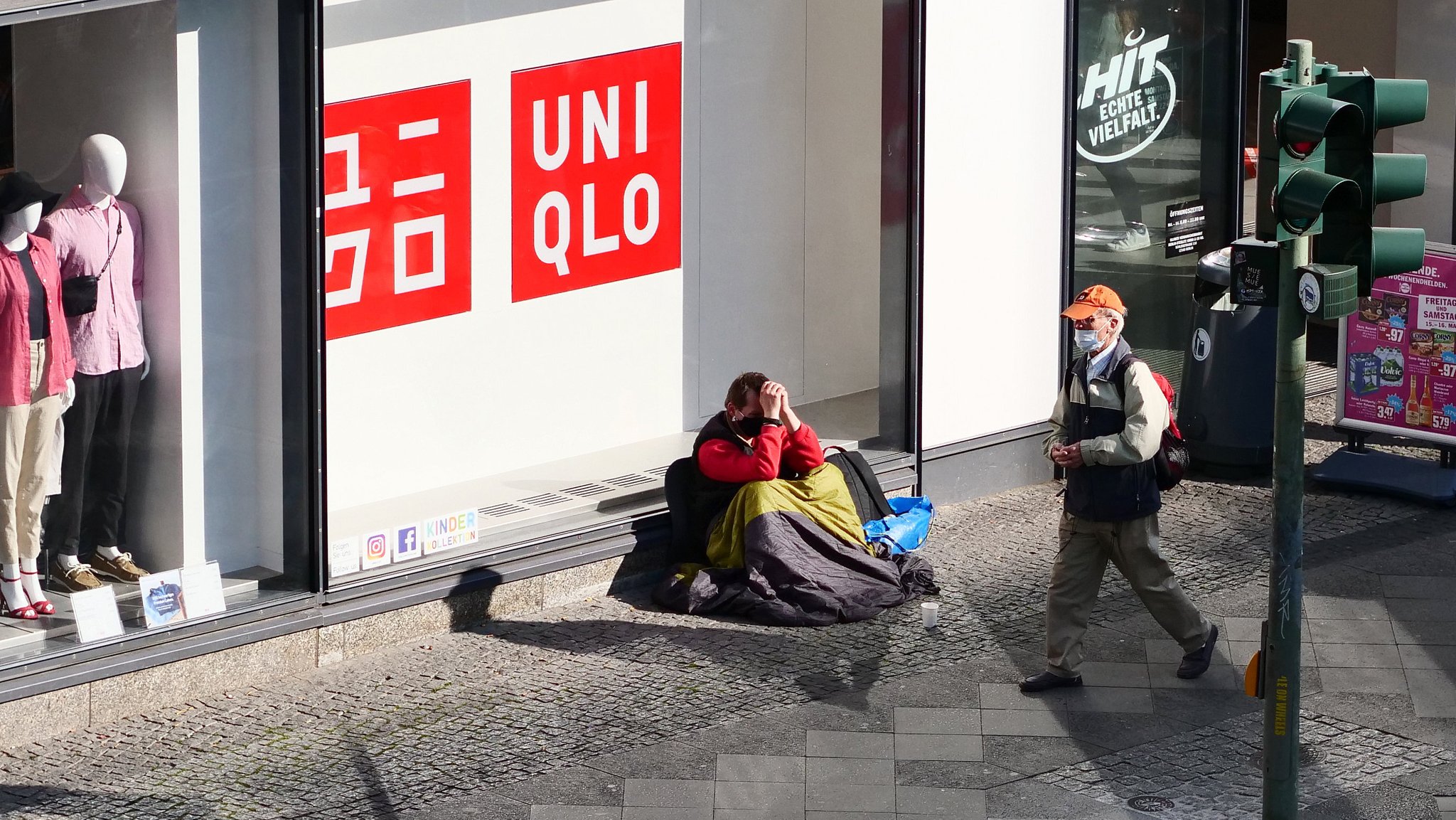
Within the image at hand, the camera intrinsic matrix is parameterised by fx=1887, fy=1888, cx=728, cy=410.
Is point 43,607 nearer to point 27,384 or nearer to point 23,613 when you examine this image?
point 23,613

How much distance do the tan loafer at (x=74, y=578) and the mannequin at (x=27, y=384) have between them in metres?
0.07

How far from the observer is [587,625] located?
336 inches

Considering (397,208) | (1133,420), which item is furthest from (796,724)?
(397,208)

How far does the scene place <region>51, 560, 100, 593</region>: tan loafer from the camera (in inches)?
295

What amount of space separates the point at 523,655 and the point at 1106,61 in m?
5.23

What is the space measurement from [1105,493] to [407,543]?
3046 millimetres

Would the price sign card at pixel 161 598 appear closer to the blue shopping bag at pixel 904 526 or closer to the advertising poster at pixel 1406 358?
the blue shopping bag at pixel 904 526

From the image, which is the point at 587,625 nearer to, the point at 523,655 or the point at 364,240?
the point at 523,655

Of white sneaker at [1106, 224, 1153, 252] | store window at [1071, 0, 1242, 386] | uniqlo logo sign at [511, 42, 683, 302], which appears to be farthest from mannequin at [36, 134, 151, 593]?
white sneaker at [1106, 224, 1153, 252]

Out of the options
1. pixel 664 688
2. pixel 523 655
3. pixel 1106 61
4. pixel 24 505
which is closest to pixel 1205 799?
pixel 664 688

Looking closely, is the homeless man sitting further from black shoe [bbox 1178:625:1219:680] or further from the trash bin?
the trash bin

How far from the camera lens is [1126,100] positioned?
36.8 ft

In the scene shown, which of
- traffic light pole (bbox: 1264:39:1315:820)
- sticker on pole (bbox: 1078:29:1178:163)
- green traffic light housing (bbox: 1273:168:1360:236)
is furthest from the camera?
sticker on pole (bbox: 1078:29:1178:163)

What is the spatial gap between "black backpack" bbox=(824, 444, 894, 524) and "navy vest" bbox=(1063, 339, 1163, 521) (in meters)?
1.91
